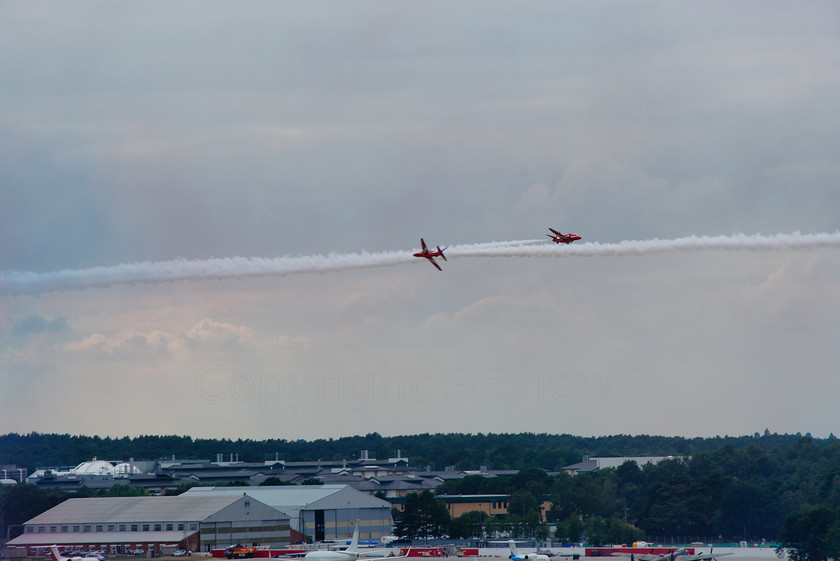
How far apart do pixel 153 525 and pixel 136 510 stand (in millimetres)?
6447

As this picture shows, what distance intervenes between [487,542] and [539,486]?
46.9 metres

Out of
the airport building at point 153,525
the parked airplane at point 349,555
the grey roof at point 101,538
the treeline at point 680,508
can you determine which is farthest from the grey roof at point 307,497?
the parked airplane at point 349,555

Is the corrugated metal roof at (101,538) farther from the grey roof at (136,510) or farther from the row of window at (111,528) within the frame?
the grey roof at (136,510)

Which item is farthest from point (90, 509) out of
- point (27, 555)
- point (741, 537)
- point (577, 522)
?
point (741, 537)

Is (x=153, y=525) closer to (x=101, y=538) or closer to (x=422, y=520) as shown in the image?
(x=101, y=538)

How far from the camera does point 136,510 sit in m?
141

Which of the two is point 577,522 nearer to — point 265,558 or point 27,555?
point 265,558

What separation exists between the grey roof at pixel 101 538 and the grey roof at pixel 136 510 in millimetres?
2505

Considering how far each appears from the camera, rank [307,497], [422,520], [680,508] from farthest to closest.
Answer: [307,497] < [680,508] < [422,520]

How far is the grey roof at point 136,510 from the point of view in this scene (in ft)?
450

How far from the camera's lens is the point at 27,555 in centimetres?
13238

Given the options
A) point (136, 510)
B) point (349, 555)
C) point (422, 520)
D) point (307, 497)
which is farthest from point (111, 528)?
point (422, 520)

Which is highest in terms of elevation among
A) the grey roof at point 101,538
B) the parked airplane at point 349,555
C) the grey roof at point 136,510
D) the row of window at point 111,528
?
the grey roof at point 136,510

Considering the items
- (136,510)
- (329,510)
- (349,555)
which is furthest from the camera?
(329,510)
